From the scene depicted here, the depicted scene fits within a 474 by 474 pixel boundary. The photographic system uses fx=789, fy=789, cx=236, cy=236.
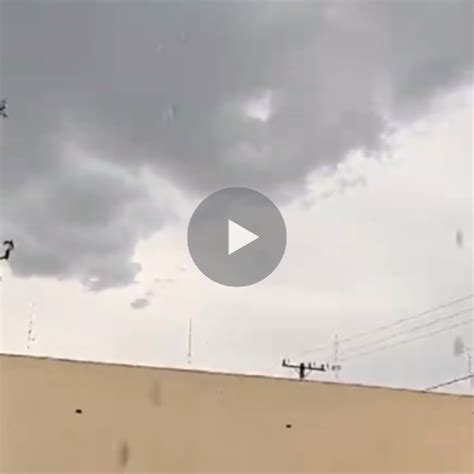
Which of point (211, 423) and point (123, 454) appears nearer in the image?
point (123, 454)

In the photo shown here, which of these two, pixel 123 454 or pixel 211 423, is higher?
pixel 211 423

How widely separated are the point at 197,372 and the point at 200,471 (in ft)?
4.67

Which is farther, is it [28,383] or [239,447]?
[239,447]

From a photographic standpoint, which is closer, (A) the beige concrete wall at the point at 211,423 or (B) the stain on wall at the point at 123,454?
(A) the beige concrete wall at the point at 211,423

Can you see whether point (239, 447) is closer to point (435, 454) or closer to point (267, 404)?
point (267, 404)

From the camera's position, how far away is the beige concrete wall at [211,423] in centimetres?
1079

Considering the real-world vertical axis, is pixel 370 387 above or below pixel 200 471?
above

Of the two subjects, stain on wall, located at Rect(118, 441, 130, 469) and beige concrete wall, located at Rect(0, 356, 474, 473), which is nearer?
beige concrete wall, located at Rect(0, 356, 474, 473)

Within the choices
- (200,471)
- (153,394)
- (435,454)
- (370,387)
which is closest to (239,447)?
(200,471)

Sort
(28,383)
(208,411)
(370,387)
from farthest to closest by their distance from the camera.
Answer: (370,387) < (208,411) < (28,383)

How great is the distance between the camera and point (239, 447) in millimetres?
11773

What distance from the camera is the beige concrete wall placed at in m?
10.8

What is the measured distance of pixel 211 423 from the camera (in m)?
11.7

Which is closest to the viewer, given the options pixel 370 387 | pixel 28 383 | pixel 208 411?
pixel 28 383
